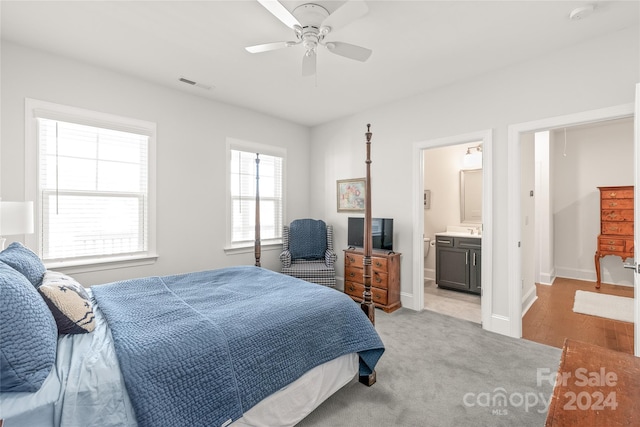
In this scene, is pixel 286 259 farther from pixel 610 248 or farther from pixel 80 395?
pixel 610 248

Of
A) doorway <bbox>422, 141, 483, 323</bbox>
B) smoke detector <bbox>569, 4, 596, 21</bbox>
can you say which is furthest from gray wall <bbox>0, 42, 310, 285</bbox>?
smoke detector <bbox>569, 4, 596, 21</bbox>

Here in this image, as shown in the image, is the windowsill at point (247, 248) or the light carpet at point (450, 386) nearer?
the light carpet at point (450, 386)

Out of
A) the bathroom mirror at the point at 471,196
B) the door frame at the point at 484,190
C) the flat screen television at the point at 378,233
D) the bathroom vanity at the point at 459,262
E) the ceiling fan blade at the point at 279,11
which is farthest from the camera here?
the bathroom mirror at the point at 471,196

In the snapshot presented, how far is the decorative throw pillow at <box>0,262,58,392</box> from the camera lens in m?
1.06

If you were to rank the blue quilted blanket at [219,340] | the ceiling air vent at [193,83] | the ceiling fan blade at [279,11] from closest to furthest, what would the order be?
1. the blue quilted blanket at [219,340]
2. the ceiling fan blade at [279,11]
3. the ceiling air vent at [193,83]

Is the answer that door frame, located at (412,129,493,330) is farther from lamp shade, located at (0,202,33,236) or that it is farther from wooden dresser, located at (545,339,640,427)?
lamp shade, located at (0,202,33,236)

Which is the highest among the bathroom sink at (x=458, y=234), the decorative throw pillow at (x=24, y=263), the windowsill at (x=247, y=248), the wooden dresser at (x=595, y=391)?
the decorative throw pillow at (x=24, y=263)

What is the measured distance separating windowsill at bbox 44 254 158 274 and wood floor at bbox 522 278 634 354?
4.16 m

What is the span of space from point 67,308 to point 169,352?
587 mm

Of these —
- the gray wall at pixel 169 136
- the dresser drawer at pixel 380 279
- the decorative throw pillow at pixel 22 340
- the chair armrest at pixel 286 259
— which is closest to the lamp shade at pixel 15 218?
the gray wall at pixel 169 136

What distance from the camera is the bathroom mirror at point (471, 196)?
4.95 m

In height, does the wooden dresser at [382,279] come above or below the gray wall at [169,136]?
below

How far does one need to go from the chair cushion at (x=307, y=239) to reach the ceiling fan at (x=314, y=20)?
2598 mm

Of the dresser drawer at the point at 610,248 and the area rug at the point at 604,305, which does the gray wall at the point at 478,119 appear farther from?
the dresser drawer at the point at 610,248
